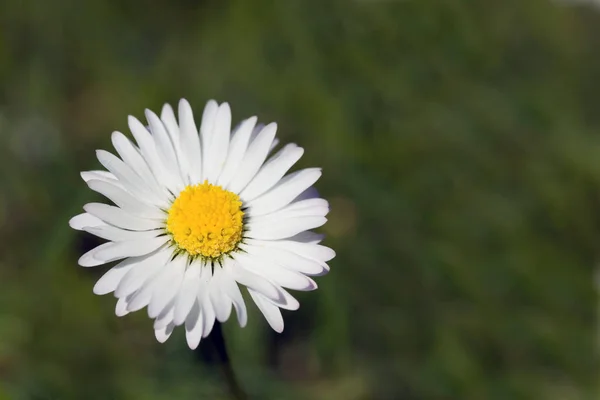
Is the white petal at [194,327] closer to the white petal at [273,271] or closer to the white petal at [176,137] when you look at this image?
the white petal at [273,271]

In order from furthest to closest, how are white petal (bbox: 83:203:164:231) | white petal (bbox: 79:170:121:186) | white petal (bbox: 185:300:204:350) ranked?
white petal (bbox: 79:170:121:186), white petal (bbox: 83:203:164:231), white petal (bbox: 185:300:204:350)

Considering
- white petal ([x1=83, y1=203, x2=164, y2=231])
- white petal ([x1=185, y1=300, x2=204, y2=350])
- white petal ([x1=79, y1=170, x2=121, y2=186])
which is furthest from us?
white petal ([x1=79, y1=170, x2=121, y2=186])

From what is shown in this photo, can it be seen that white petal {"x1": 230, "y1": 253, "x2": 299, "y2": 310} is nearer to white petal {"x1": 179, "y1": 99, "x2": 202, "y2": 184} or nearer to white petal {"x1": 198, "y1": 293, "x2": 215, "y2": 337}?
white petal {"x1": 198, "y1": 293, "x2": 215, "y2": 337}

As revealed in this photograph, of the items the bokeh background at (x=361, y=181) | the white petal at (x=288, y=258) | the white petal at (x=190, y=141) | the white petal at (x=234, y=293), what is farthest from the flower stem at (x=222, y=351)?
the bokeh background at (x=361, y=181)

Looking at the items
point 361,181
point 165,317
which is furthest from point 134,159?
point 361,181

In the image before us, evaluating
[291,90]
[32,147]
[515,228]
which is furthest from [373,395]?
[32,147]

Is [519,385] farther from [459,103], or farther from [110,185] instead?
[110,185]

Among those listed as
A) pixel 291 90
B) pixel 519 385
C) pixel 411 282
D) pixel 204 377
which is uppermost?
pixel 291 90

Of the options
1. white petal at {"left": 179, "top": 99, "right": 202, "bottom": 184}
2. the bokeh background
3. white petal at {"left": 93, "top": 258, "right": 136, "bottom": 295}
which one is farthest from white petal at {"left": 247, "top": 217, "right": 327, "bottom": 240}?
the bokeh background
